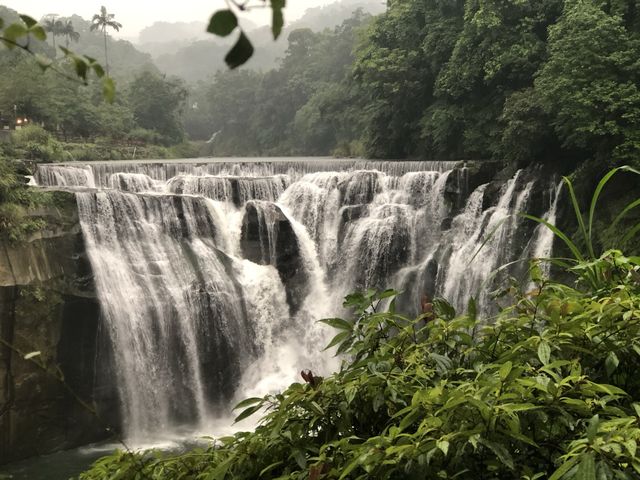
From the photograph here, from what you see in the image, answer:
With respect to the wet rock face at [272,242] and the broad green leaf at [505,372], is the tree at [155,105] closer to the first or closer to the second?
the wet rock face at [272,242]

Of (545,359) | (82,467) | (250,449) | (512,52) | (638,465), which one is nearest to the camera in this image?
(638,465)

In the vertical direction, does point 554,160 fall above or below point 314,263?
above

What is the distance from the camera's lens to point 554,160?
1428 cm

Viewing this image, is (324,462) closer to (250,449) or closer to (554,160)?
(250,449)

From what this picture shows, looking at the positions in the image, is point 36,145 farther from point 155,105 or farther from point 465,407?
point 465,407

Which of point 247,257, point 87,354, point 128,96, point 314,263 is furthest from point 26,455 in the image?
point 128,96

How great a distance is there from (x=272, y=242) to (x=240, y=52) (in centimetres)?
1362

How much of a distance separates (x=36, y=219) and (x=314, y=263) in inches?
255

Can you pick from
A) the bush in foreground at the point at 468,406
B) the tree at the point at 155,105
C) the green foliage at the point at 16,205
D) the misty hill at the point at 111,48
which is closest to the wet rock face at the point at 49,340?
the green foliage at the point at 16,205

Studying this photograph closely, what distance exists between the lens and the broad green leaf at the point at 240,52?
836 millimetres

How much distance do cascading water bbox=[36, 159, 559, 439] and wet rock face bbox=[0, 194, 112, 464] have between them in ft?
1.33

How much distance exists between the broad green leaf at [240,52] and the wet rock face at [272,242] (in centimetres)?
1342

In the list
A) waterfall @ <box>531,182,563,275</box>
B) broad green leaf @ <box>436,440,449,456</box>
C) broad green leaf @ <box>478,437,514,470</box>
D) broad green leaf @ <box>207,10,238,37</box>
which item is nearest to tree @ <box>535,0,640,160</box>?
waterfall @ <box>531,182,563,275</box>

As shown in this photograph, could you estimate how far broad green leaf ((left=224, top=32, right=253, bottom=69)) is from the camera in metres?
0.84
